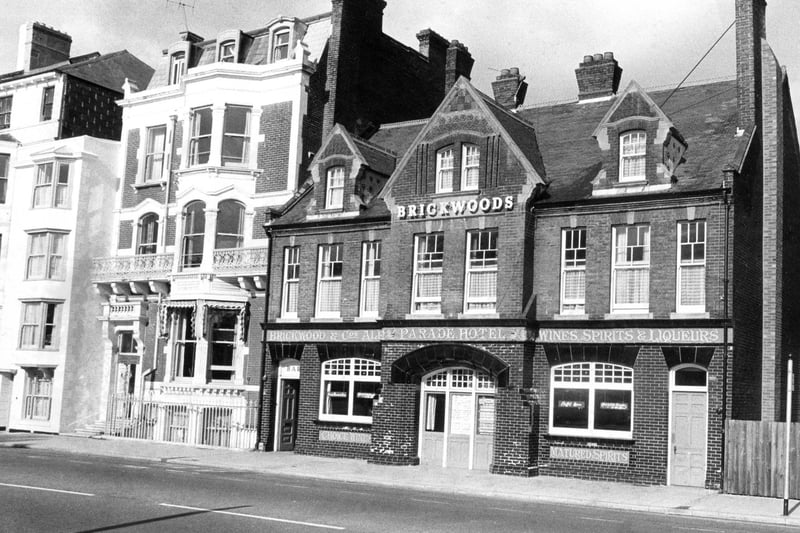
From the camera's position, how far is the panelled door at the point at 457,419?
27.5 meters

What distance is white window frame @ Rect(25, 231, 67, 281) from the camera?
4000 centimetres

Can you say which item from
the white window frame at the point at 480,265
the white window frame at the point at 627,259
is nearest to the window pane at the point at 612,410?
the white window frame at the point at 627,259

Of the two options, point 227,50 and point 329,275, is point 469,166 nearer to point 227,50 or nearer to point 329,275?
point 329,275

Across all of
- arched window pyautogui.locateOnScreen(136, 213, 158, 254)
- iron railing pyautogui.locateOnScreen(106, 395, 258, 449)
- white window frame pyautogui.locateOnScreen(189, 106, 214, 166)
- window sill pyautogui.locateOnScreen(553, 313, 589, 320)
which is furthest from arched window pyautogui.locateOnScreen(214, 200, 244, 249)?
window sill pyautogui.locateOnScreen(553, 313, 589, 320)

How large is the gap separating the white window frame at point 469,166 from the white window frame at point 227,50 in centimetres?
1394

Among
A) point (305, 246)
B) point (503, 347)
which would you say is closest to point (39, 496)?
point (503, 347)

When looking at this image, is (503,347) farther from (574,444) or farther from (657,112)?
(657,112)

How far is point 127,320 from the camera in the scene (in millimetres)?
39031

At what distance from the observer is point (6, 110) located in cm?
4444

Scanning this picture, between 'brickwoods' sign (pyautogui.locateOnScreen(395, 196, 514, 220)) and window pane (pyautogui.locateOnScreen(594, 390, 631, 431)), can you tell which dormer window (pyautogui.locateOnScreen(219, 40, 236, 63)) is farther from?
window pane (pyautogui.locateOnScreen(594, 390, 631, 431))

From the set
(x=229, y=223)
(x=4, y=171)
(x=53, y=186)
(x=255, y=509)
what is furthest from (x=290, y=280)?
(x=4, y=171)

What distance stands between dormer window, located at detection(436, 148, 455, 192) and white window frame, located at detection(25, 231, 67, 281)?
18.7 meters

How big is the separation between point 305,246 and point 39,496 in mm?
16014

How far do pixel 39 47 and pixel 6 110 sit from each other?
4274 mm
